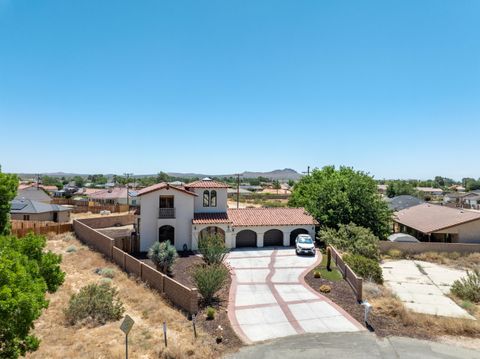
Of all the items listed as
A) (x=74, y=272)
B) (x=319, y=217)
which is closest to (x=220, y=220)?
(x=319, y=217)

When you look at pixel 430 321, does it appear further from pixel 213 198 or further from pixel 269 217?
pixel 213 198

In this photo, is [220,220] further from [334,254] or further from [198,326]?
[198,326]

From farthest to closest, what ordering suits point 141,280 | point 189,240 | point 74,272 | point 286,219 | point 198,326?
1. point 286,219
2. point 189,240
3. point 74,272
4. point 141,280
5. point 198,326

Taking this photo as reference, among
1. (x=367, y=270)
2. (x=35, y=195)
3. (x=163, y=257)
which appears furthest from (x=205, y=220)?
(x=35, y=195)

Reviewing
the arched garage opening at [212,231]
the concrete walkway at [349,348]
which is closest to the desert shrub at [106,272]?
the arched garage opening at [212,231]

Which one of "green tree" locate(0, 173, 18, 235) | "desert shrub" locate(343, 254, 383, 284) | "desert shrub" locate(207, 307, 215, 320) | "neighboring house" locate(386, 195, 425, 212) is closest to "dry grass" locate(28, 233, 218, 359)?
"desert shrub" locate(207, 307, 215, 320)

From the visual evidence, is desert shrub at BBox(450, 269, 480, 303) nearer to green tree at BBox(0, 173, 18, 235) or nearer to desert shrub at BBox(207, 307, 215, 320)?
desert shrub at BBox(207, 307, 215, 320)

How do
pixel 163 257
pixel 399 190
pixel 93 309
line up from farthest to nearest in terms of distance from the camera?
pixel 399 190
pixel 163 257
pixel 93 309
